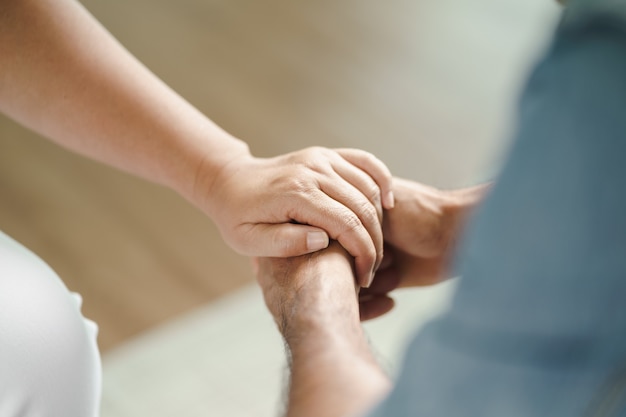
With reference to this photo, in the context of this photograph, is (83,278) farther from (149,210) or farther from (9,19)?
(9,19)

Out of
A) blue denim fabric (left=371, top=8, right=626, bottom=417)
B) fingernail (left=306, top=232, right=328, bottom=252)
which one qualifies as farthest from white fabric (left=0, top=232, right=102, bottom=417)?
blue denim fabric (left=371, top=8, right=626, bottom=417)

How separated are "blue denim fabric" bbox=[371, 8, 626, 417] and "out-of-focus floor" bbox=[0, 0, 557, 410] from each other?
144cm

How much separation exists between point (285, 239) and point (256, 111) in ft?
5.05

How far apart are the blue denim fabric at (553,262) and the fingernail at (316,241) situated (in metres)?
0.47

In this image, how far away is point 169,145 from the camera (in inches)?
42.9

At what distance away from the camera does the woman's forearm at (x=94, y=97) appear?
105cm

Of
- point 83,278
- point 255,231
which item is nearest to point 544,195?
point 255,231

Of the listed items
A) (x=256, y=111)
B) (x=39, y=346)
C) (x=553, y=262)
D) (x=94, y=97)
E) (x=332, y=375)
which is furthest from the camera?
(x=256, y=111)

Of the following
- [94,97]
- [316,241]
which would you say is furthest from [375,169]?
[94,97]

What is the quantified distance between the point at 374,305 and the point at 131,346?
0.88 metres

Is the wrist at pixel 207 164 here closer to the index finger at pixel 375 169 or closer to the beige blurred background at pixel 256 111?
the index finger at pixel 375 169

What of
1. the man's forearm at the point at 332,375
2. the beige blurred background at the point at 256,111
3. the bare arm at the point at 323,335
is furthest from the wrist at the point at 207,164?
the beige blurred background at the point at 256,111

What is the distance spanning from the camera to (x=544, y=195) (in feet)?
1.53

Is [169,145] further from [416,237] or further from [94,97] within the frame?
[416,237]
